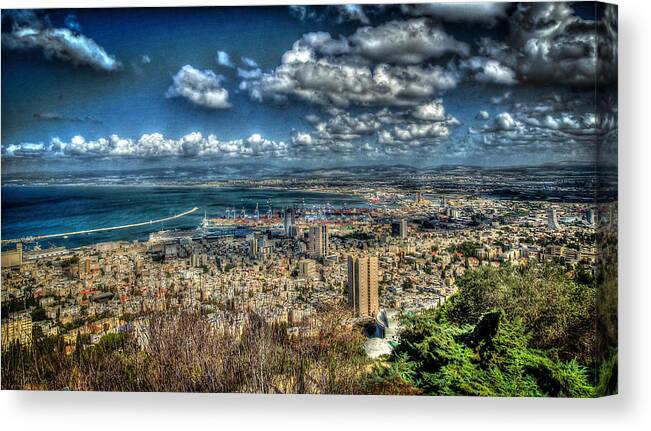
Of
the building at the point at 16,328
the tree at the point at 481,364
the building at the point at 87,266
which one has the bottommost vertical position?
Answer: the tree at the point at 481,364

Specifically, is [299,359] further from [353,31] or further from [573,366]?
[353,31]

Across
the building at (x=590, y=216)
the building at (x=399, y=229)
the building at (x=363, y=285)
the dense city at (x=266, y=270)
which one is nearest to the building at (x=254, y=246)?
the dense city at (x=266, y=270)

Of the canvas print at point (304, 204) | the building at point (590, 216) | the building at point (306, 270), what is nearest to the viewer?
the building at point (590, 216)

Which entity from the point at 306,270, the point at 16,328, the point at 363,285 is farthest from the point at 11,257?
the point at 363,285

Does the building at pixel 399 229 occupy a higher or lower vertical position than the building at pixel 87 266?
higher

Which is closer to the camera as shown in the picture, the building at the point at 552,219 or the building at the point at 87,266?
the building at the point at 552,219

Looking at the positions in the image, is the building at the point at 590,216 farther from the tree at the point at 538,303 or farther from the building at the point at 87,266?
the building at the point at 87,266

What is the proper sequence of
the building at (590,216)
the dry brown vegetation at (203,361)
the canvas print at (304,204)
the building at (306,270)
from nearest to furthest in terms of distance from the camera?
the building at (590,216) < the canvas print at (304,204) < the dry brown vegetation at (203,361) < the building at (306,270)
